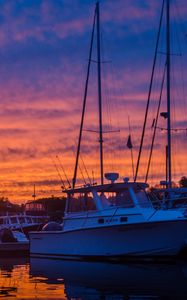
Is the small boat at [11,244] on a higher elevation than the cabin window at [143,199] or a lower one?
lower

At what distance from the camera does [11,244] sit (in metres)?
39.6

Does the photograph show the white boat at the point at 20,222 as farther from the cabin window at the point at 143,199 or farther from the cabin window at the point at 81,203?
the cabin window at the point at 143,199

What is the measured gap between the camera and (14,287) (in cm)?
1956

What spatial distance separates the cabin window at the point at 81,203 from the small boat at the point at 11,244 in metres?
7.22

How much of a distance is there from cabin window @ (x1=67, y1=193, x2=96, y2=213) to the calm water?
167 inches

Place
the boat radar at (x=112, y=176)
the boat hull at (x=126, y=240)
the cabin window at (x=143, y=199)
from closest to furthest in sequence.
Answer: the boat hull at (x=126, y=240)
the cabin window at (x=143, y=199)
the boat radar at (x=112, y=176)

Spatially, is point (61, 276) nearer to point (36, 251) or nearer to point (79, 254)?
point (79, 254)

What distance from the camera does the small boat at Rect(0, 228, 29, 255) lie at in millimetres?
39344

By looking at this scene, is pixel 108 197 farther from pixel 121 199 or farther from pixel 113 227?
pixel 113 227

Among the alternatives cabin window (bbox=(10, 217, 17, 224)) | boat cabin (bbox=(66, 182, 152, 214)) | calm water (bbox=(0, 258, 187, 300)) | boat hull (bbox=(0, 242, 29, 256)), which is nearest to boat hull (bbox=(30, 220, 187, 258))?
calm water (bbox=(0, 258, 187, 300))

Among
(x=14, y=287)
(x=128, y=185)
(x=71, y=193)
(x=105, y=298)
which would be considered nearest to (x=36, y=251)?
(x=71, y=193)

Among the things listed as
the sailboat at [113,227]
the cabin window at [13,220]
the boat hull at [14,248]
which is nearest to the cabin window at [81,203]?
the sailboat at [113,227]

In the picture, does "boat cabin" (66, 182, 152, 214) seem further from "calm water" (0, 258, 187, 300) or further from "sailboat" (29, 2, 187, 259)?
"calm water" (0, 258, 187, 300)

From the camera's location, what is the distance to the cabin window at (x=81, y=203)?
33.0 m
